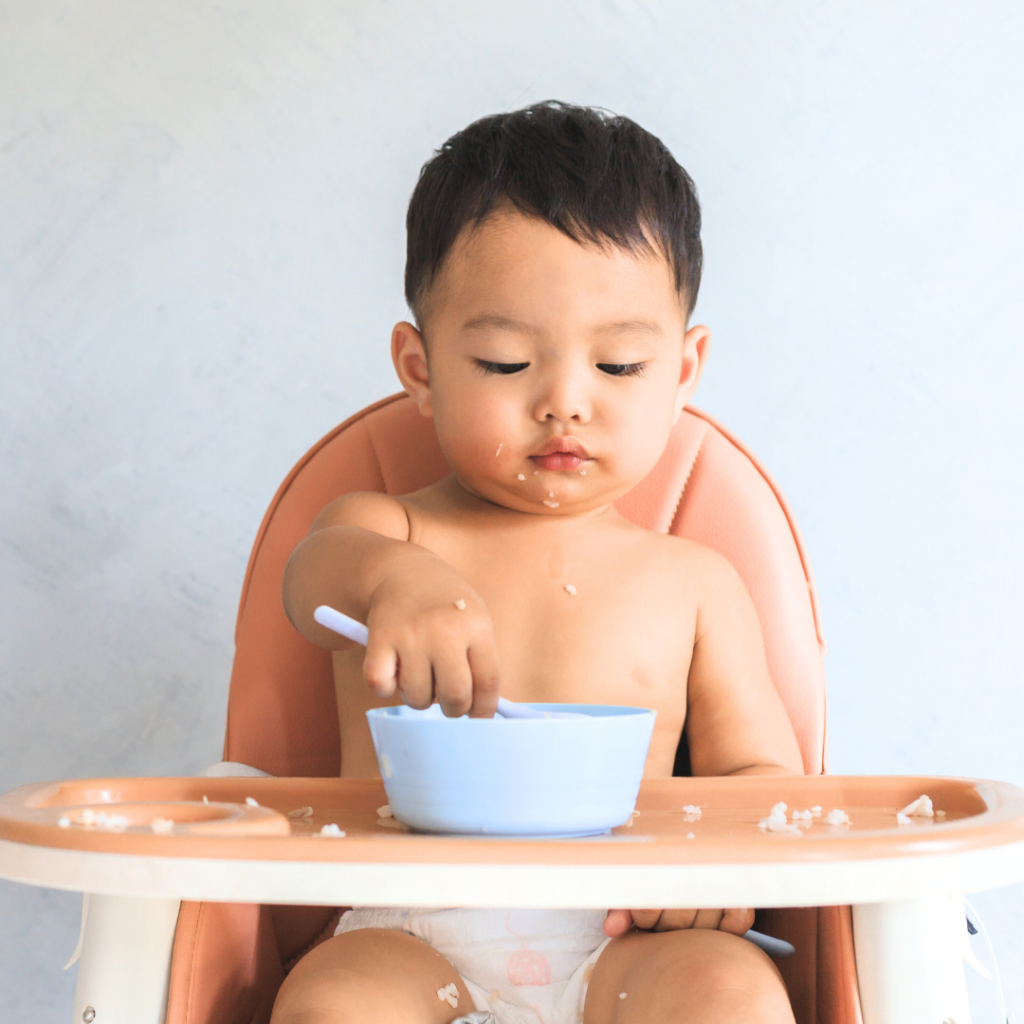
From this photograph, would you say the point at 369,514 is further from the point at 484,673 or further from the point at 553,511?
the point at 484,673

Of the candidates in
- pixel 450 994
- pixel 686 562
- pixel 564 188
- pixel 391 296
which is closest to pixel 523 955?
pixel 450 994

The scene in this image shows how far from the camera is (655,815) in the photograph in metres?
0.68

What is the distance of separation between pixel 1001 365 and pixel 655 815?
0.91 metres

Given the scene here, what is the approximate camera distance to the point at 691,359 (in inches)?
39.8

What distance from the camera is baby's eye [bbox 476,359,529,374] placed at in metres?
0.87

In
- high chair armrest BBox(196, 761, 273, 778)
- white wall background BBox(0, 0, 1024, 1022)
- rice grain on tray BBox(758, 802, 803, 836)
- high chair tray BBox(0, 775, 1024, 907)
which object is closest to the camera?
high chair tray BBox(0, 775, 1024, 907)

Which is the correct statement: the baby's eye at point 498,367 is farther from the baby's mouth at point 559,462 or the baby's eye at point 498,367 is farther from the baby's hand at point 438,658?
the baby's hand at point 438,658

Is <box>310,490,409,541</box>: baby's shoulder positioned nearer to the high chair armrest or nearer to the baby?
the baby

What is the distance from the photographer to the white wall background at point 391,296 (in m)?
1.34

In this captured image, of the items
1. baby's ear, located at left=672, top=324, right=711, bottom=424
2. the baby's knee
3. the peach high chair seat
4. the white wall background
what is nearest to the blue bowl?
the baby's knee

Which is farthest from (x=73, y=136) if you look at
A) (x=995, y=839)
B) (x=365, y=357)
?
(x=995, y=839)

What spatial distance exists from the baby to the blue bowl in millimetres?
163

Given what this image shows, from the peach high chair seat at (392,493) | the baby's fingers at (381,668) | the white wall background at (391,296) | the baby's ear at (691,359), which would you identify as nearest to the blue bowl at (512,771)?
the baby's fingers at (381,668)

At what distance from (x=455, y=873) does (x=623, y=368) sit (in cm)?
52
